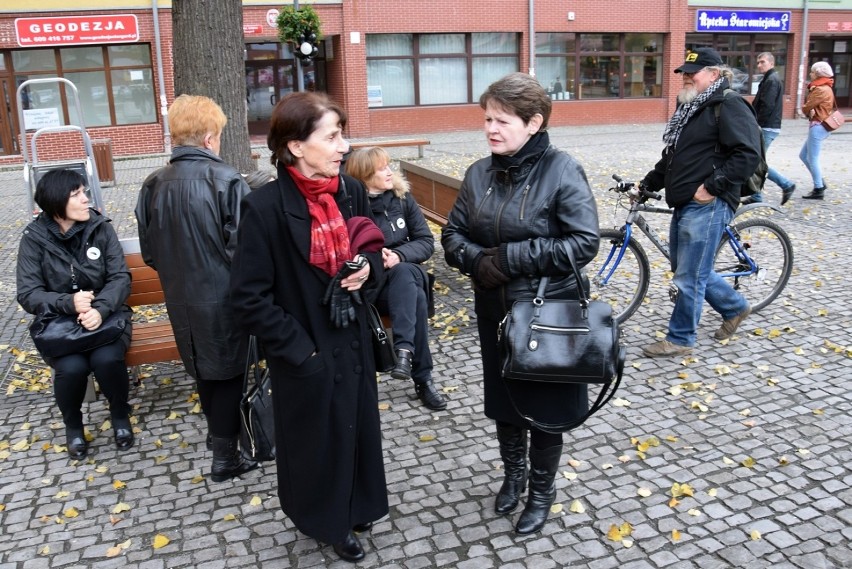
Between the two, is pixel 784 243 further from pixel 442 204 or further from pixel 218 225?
pixel 218 225

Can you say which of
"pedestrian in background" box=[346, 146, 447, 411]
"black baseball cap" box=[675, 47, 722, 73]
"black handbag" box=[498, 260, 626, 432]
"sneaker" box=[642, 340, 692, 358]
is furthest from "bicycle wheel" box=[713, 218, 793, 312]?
"black handbag" box=[498, 260, 626, 432]

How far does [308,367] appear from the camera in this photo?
2857 mm

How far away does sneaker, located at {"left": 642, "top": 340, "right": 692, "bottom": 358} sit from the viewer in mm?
5219

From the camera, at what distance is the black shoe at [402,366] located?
13.7 ft

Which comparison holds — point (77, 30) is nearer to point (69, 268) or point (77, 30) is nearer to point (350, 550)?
point (69, 268)

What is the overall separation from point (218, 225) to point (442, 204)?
3.61 m

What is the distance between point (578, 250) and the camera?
294 cm

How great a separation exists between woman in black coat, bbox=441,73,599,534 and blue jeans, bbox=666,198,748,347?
2.19 meters

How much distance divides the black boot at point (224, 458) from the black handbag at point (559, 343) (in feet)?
5.39

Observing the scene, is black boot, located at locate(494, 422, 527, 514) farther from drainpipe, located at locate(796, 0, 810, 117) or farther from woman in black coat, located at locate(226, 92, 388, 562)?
drainpipe, located at locate(796, 0, 810, 117)

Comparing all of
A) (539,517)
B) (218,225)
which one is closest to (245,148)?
(218,225)

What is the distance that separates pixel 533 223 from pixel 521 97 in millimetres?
484

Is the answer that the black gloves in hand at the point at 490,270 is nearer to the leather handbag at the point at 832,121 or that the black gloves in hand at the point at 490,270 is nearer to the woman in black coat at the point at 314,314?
the woman in black coat at the point at 314,314

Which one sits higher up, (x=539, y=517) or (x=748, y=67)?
(x=748, y=67)
